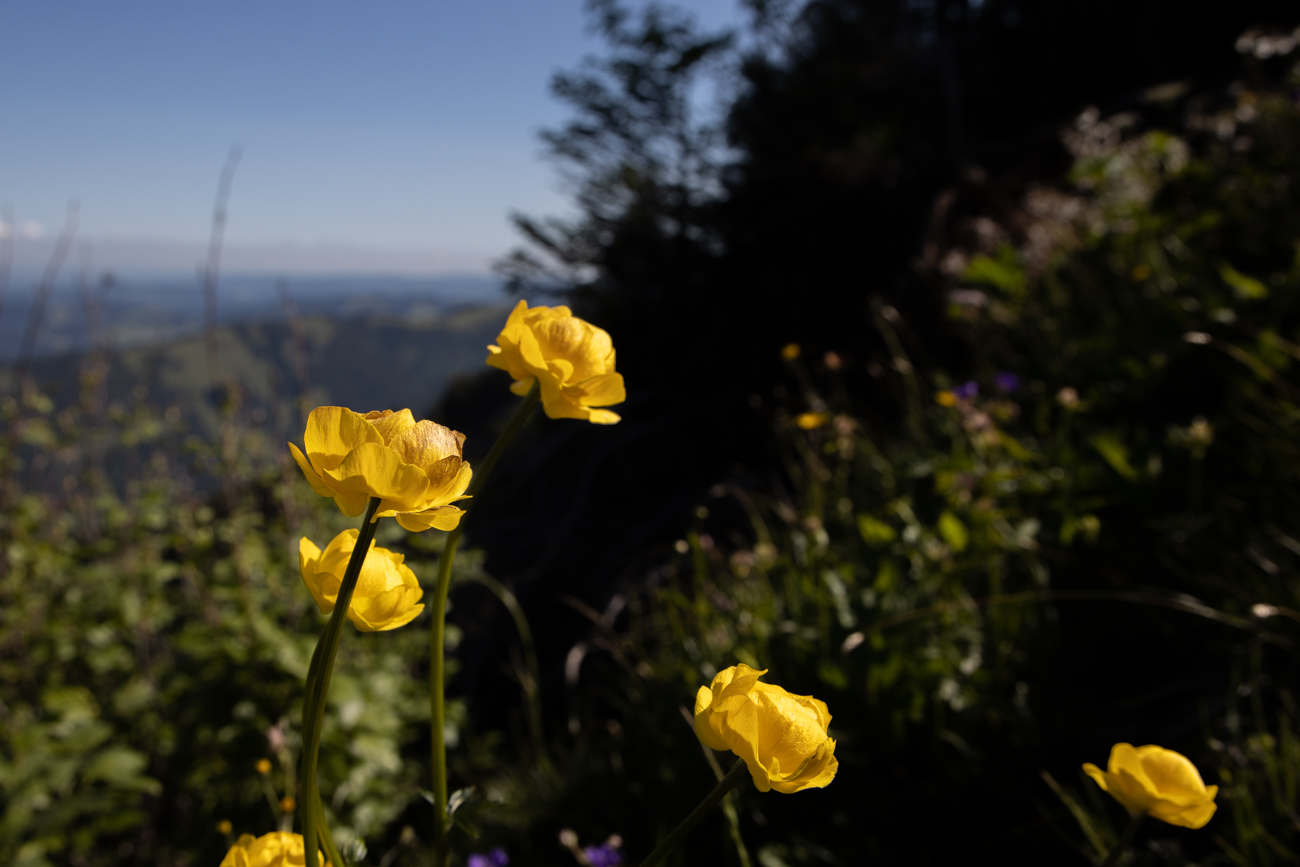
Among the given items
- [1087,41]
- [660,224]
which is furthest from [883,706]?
[1087,41]

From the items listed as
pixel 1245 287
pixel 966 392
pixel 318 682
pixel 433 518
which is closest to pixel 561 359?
pixel 433 518

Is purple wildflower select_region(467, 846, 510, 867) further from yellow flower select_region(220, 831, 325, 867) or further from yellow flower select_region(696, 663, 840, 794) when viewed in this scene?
yellow flower select_region(696, 663, 840, 794)

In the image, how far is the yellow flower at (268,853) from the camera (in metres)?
0.53

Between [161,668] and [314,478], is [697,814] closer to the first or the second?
[314,478]

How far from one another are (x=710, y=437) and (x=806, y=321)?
875 mm

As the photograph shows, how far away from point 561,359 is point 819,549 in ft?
4.51

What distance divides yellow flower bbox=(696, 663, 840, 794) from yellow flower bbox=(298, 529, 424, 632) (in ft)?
0.73

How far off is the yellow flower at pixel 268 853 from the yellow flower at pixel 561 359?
1.27 ft

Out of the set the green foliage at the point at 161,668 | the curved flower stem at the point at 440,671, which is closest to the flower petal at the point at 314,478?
the curved flower stem at the point at 440,671

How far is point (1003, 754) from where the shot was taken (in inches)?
59.7

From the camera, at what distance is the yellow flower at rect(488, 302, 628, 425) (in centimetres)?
59

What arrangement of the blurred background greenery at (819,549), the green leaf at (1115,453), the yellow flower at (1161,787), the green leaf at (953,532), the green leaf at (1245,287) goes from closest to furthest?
the yellow flower at (1161,787) → the blurred background greenery at (819,549) → the green leaf at (953,532) → the green leaf at (1115,453) → the green leaf at (1245,287)

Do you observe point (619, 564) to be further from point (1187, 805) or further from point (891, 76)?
point (891, 76)

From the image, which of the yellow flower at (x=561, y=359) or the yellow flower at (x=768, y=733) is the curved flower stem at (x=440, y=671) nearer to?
the yellow flower at (x=561, y=359)
